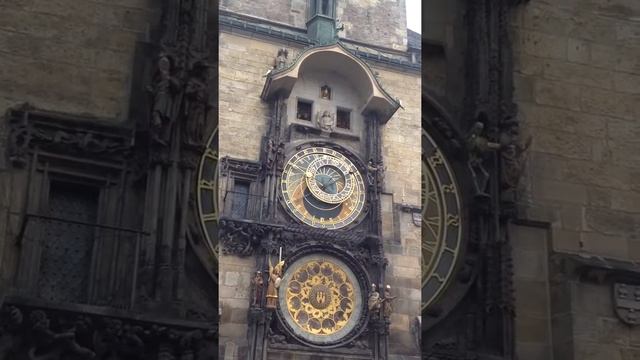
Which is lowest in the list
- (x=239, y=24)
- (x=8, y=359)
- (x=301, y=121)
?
(x=8, y=359)

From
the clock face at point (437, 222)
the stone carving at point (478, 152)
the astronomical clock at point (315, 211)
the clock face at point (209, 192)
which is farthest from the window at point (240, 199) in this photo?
the stone carving at point (478, 152)

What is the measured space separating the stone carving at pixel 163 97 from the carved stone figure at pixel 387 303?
1.61 m

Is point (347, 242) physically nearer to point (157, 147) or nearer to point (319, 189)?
point (319, 189)

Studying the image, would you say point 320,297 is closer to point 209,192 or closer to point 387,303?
point 387,303

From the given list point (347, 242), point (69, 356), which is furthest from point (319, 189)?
point (69, 356)

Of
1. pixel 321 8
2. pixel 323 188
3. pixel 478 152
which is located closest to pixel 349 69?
pixel 321 8

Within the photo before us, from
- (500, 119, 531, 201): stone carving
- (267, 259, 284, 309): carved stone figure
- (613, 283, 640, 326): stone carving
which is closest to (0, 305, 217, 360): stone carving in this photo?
(267, 259, 284, 309): carved stone figure

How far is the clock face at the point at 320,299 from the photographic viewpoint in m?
6.78

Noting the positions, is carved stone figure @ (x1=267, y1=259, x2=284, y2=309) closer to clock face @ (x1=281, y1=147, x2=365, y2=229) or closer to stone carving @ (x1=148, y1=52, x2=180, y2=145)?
clock face @ (x1=281, y1=147, x2=365, y2=229)

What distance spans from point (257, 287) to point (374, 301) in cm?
72

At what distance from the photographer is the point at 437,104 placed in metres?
8.02

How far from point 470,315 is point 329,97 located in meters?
1.68

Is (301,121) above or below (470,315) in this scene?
above

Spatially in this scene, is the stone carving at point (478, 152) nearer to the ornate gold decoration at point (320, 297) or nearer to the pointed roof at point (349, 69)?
the pointed roof at point (349, 69)
